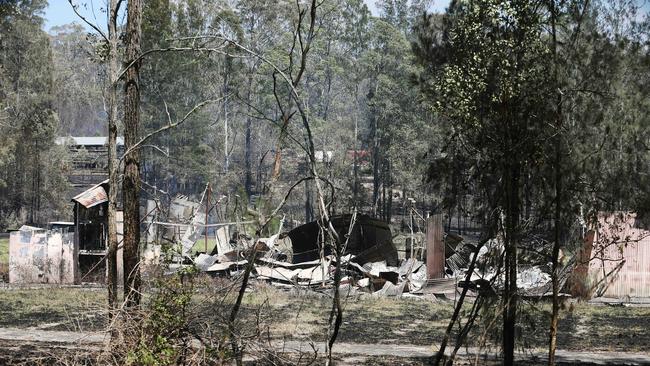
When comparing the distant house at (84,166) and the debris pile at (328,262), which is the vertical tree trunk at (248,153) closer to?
the distant house at (84,166)

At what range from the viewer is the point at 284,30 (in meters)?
59.5

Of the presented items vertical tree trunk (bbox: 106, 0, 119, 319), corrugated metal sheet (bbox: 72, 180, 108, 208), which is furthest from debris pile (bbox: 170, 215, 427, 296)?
vertical tree trunk (bbox: 106, 0, 119, 319)

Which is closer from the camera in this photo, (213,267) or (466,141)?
(466,141)

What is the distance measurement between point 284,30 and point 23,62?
17.3m

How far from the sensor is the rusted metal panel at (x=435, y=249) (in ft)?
80.0

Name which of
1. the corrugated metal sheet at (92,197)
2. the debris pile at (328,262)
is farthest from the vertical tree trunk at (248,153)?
the corrugated metal sheet at (92,197)

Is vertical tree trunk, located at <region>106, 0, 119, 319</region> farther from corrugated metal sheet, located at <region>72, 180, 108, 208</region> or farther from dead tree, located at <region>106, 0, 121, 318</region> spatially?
corrugated metal sheet, located at <region>72, 180, 108, 208</region>

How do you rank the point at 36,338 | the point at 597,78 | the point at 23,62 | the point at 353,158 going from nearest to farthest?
the point at 597,78 → the point at 36,338 → the point at 23,62 → the point at 353,158

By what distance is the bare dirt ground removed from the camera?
45.2 ft

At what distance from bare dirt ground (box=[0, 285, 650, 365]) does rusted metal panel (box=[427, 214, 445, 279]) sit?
179 centimetres

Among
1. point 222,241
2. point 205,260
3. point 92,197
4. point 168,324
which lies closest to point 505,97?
point 168,324

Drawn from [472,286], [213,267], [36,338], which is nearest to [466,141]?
[36,338]

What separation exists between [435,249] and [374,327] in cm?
699

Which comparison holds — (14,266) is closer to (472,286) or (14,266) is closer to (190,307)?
(472,286)
